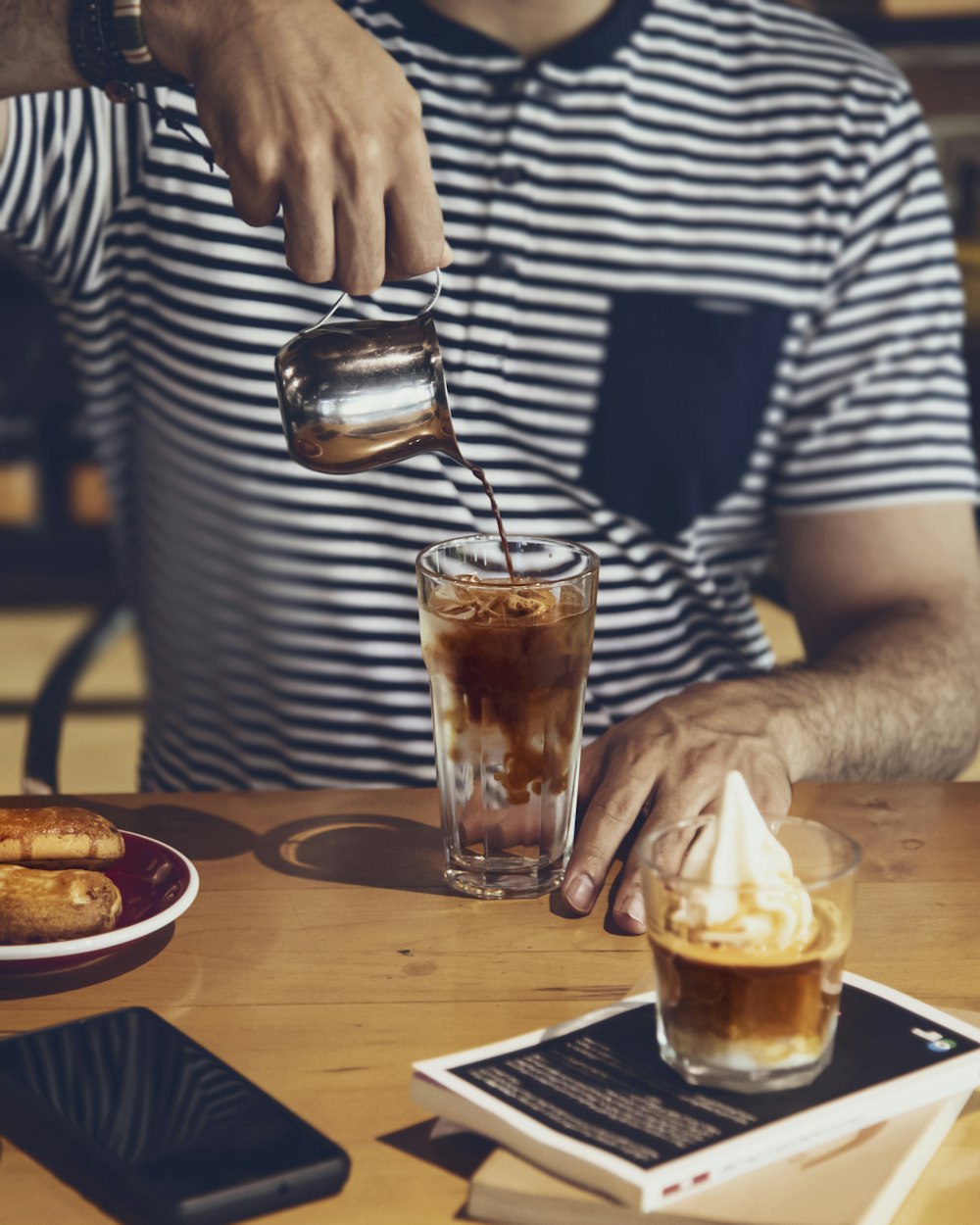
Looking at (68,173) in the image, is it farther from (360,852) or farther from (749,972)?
(749,972)

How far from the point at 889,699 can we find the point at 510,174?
0.62 metres

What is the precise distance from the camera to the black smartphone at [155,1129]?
59 centimetres

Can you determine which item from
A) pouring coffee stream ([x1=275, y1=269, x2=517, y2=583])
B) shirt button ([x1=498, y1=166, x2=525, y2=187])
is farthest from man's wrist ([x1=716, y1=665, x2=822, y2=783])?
shirt button ([x1=498, y1=166, x2=525, y2=187])

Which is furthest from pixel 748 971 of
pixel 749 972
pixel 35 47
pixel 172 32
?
pixel 35 47

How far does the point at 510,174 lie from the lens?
146 centimetres

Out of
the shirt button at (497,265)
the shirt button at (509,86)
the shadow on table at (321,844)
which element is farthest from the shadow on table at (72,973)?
the shirt button at (509,86)

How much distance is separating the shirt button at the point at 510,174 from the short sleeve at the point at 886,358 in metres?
0.33

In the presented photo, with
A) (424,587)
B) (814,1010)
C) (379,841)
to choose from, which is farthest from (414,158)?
(814,1010)

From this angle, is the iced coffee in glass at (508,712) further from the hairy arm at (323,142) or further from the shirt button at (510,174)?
the shirt button at (510,174)

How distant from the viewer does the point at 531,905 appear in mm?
909

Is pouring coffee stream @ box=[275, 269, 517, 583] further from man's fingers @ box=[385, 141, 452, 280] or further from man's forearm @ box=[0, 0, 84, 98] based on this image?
man's forearm @ box=[0, 0, 84, 98]

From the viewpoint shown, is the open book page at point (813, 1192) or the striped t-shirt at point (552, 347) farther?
the striped t-shirt at point (552, 347)

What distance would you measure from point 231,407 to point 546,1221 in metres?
0.98

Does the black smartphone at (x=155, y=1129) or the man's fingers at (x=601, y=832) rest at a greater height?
the black smartphone at (x=155, y=1129)
